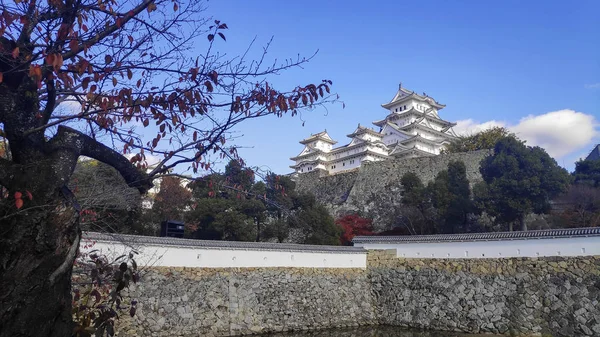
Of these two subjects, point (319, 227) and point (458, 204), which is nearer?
point (319, 227)

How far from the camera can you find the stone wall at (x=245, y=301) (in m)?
8.52

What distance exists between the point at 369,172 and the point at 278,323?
13.9 m

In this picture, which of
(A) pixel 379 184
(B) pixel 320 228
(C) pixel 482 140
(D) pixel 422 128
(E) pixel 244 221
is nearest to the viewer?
(E) pixel 244 221

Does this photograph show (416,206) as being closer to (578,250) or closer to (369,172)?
(369,172)

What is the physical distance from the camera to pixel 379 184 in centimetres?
2203

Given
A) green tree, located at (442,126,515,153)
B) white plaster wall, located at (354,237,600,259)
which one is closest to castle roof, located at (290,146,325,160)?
green tree, located at (442,126,515,153)

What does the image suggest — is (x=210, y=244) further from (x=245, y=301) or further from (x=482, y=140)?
(x=482, y=140)

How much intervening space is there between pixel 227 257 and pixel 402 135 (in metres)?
21.2

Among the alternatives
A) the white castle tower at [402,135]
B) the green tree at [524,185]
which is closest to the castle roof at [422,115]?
the white castle tower at [402,135]

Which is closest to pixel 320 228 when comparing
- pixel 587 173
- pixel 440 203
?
pixel 440 203

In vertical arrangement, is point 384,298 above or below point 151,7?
below

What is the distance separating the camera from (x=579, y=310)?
9586mm

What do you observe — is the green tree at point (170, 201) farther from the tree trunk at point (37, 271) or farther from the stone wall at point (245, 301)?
the tree trunk at point (37, 271)

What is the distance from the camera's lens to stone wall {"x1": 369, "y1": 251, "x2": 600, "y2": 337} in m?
9.69
